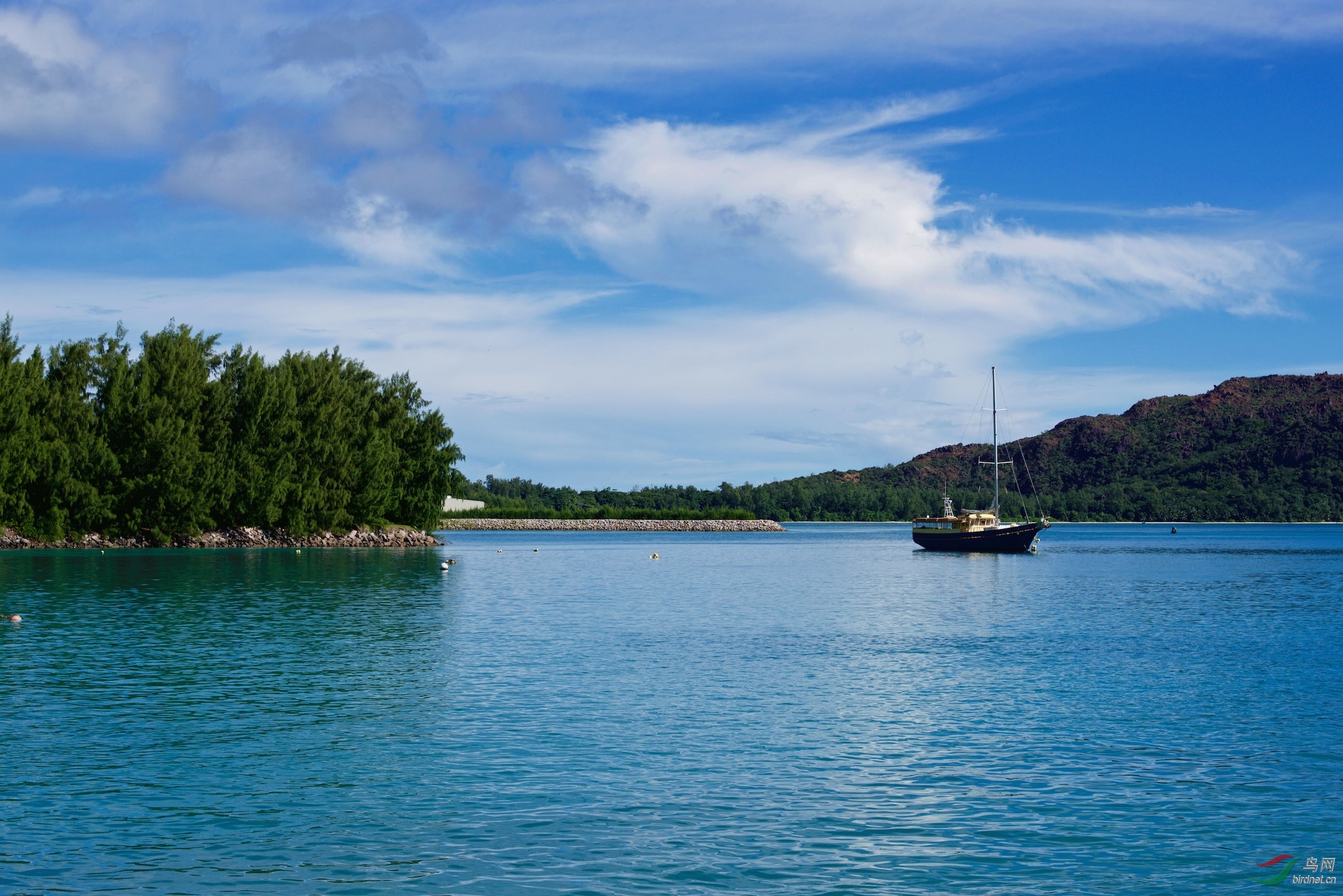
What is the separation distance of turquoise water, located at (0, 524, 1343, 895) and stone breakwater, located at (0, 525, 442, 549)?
56092 mm

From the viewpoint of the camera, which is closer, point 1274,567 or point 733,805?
point 733,805

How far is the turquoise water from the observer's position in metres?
14.1

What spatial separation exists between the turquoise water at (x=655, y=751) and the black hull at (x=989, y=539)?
6517cm

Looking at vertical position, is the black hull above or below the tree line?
below

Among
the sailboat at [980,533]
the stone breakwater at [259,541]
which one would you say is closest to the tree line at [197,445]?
the stone breakwater at [259,541]

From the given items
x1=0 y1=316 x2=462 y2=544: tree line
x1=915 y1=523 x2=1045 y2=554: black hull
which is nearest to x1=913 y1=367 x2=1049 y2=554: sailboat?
x1=915 y1=523 x2=1045 y2=554: black hull

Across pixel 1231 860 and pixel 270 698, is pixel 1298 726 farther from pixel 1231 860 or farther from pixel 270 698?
pixel 270 698

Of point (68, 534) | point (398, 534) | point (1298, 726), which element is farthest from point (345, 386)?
point (1298, 726)

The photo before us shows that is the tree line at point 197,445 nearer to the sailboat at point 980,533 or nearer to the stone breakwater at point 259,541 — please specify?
the stone breakwater at point 259,541

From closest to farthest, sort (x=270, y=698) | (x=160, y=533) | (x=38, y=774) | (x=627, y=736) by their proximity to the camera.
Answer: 1. (x=38, y=774)
2. (x=627, y=736)
3. (x=270, y=698)
4. (x=160, y=533)

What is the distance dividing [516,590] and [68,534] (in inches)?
2228

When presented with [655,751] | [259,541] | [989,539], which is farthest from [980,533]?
[655,751]

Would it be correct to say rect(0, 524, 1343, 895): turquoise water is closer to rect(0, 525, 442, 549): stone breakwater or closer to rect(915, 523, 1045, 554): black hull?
rect(0, 525, 442, 549): stone breakwater

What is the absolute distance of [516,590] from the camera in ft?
206
